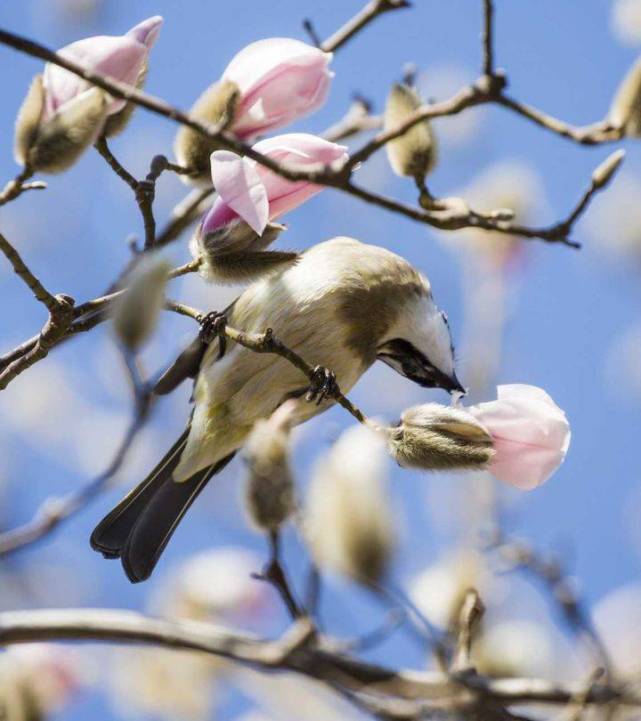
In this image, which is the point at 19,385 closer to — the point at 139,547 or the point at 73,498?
the point at 139,547

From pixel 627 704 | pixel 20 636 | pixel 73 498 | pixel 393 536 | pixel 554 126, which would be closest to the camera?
pixel 627 704

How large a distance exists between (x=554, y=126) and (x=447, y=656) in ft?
2.61

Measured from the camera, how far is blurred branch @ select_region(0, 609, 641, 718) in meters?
1.20

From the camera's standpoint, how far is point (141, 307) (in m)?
1.56

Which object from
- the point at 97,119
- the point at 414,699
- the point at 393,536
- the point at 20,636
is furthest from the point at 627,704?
Result: the point at 97,119

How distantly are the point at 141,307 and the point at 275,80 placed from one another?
1.95 ft

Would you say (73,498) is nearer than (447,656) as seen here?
No

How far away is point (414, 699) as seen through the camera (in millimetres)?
1278

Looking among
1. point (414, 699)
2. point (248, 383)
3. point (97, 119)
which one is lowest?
point (248, 383)

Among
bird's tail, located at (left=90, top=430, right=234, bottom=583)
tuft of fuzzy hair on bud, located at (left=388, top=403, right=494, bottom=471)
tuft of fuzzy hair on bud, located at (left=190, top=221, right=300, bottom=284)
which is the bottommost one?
bird's tail, located at (left=90, top=430, right=234, bottom=583)

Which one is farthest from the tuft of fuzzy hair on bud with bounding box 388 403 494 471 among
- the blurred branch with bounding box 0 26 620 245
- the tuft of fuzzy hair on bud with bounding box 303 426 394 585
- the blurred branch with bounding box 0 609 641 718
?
the blurred branch with bounding box 0 609 641 718

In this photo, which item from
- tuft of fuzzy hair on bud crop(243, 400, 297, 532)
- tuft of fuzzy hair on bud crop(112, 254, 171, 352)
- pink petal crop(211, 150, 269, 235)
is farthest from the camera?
pink petal crop(211, 150, 269, 235)

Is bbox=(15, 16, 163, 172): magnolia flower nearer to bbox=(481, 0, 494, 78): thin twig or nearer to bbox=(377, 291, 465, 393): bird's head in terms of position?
bbox=(481, 0, 494, 78): thin twig

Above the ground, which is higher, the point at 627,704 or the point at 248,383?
the point at 627,704
